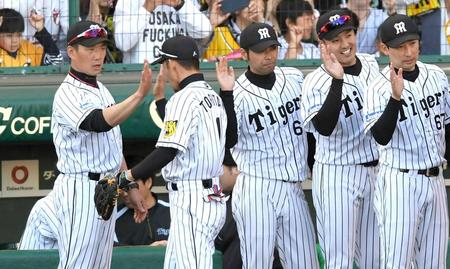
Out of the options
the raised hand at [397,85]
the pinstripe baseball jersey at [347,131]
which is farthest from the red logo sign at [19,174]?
the raised hand at [397,85]

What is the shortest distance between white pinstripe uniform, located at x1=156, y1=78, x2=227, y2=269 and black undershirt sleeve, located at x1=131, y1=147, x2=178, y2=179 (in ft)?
0.20

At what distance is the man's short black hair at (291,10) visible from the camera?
904 cm

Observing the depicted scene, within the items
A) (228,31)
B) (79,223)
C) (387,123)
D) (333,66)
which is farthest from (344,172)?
(228,31)

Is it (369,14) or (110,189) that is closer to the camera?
(110,189)

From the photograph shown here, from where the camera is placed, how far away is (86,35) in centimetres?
697

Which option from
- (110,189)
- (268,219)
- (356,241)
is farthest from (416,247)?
(110,189)

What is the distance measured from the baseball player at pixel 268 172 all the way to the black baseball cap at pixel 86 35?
2.85ft

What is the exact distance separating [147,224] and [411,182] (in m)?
2.18

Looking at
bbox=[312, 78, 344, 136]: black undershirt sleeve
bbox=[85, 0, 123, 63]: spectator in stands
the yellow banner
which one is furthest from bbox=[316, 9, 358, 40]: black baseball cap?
bbox=[85, 0, 123, 63]: spectator in stands

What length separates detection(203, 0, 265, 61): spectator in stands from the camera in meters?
9.09

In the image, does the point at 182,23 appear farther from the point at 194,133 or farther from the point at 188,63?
the point at 194,133

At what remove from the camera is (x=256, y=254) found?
711cm

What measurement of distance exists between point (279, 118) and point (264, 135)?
14 cm

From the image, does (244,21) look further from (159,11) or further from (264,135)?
(264,135)
